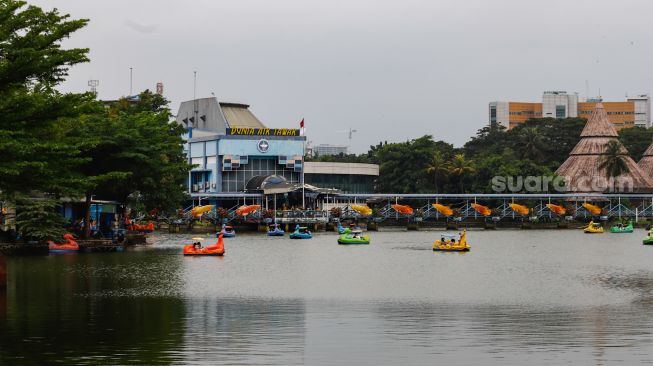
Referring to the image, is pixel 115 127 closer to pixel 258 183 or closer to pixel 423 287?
pixel 423 287

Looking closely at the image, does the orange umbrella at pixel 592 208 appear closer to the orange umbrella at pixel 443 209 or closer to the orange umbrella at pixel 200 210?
the orange umbrella at pixel 443 209

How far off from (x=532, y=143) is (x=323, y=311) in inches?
4622

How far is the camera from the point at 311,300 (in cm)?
3469

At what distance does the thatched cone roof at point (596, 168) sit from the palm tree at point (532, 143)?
5931mm

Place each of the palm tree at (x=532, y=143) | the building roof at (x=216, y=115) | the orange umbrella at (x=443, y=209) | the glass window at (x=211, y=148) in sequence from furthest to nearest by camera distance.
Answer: the palm tree at (x=532, y=143), the building roof at (x=216, y=115), the glass window at (x=211, y=148), the orange umbrella at (x=443, y=209)

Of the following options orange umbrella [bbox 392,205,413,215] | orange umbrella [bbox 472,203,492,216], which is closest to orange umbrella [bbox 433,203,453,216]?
orange umbrella [bbox 392,205,413,215]

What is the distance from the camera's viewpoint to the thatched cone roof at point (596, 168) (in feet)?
438

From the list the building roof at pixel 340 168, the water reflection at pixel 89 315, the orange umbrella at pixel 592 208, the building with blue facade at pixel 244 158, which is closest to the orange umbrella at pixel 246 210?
the building with blue facade at pixel 244 158

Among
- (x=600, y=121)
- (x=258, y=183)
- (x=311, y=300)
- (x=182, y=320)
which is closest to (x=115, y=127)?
(x=311, y=300)

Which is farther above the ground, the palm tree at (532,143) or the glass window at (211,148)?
the palm tree at (532,143)

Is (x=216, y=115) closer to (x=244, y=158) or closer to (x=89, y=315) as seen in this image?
(x=244, y=158)

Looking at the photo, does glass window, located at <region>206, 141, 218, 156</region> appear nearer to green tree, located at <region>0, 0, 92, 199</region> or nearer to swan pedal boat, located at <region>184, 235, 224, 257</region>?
swan pedal boat, located at <region>184, 235, 224, 257</region>

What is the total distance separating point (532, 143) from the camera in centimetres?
14425

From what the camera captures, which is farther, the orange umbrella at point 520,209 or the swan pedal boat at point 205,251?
the orange umbrella at point 520,209
